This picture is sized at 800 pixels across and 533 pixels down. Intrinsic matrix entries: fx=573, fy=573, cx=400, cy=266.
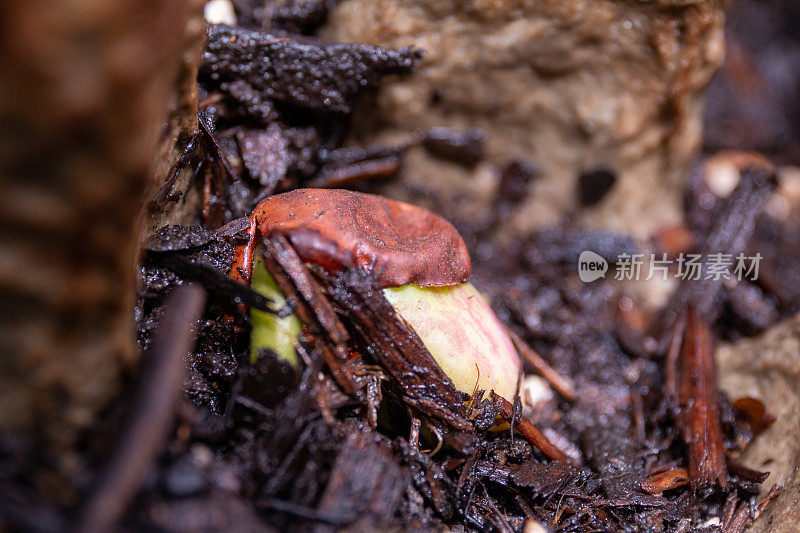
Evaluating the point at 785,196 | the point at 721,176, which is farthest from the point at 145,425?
the point at 785,196

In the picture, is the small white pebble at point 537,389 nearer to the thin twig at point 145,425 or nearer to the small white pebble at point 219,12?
the thin twig at point 145,425

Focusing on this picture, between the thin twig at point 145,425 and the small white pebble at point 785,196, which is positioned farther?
the small white pebble at point 785,196

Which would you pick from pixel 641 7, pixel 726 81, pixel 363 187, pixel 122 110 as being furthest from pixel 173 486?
pixel 726 81

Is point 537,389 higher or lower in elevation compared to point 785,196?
lower

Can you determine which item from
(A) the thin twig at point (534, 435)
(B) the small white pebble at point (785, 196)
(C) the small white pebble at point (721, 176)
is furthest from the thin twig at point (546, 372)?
(B) the small white pebble at point (785, 196)

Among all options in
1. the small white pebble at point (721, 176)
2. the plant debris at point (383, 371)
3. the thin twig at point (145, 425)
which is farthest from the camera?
the small white pebble at point (721, 176)

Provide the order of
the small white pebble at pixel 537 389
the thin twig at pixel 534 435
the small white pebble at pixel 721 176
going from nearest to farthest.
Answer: the thin twig at pixel 534 435 < the small white pebble at pixel 537 389 < the small white pebble at pixel 721 176

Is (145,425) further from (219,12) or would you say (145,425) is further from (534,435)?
(219,12)
